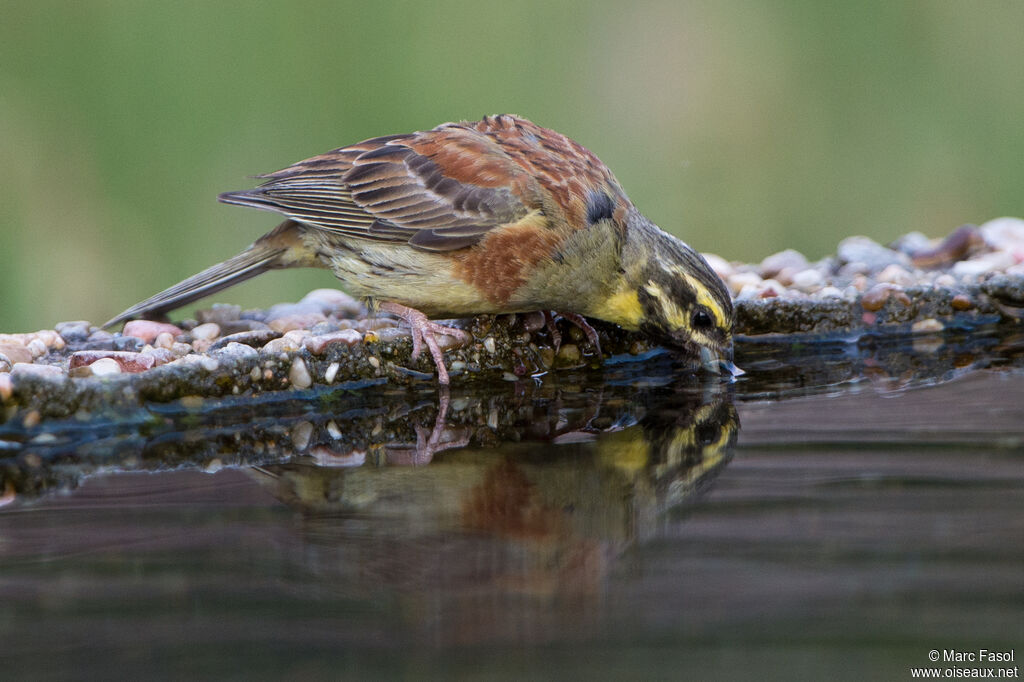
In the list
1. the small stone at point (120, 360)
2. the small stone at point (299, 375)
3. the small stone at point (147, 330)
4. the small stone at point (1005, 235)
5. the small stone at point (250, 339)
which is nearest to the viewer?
the small stone at point (120, 360)

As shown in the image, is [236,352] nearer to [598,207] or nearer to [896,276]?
[598,207]

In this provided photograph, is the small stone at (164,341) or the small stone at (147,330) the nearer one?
the small stone at (164,341)

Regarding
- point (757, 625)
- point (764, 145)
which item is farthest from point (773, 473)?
point (764, 145)

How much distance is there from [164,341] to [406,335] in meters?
0.98

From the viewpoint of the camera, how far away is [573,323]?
493 centimetres

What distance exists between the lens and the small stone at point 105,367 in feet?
12.3

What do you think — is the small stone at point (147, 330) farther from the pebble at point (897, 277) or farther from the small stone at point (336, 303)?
the pebble at point (897, 277)

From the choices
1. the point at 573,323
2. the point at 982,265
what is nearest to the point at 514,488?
the point at 573,323

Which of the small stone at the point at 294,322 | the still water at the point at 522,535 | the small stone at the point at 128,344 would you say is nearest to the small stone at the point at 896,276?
the still water at the point at 522,535

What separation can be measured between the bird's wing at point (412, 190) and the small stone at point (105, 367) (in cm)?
151

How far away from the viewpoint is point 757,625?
212 centimetres

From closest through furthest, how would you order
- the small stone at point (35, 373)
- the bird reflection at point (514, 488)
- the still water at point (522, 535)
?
the still water at point (522, 535) → the bird reflection at point (514, 488) → the small stone at point (35, 373)

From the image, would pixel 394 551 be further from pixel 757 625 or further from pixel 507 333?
pixel 507 333

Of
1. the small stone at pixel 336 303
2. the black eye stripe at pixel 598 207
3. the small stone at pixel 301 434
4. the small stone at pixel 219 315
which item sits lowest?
the small stone at pixel 301 434
